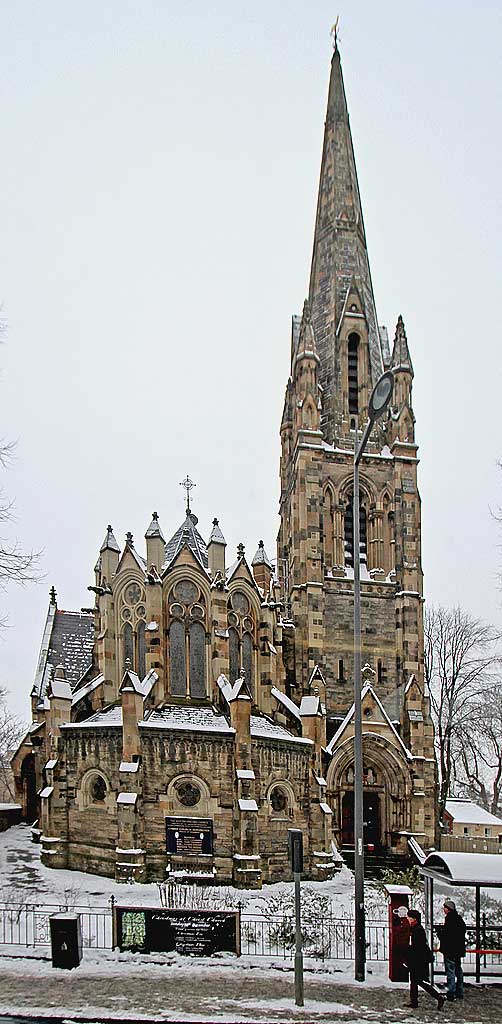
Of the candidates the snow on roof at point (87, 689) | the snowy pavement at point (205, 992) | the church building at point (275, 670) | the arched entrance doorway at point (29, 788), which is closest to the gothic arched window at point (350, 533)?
the church building at point (275, 670)

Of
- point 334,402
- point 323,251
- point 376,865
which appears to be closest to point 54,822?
point 376,865

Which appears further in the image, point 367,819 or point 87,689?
point 367,819

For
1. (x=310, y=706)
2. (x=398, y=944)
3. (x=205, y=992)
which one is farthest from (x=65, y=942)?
(x=310, y=706)

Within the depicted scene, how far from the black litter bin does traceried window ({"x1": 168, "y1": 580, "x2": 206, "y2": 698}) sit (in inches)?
747

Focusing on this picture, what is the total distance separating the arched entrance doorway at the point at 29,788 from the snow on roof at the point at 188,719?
11.1 meters

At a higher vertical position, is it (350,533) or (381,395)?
(381,395)

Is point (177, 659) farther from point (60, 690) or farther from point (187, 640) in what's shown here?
point (60, 690)

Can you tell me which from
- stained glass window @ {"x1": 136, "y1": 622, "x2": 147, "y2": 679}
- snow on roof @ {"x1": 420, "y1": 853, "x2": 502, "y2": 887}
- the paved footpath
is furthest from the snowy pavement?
stained glass window @ {"x1": 136, "y1": 622, "x2": 147, "y2": 679}

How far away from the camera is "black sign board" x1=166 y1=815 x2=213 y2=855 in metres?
31.0

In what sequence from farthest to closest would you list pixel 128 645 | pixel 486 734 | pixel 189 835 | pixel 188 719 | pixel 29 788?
pixel 486 734 < pixel 29 788 < pixel 128 645 < pixel 188 719 < pixel 189 835

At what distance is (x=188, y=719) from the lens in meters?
33.3

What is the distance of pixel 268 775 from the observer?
110 feet

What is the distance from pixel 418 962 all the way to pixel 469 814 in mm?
36046

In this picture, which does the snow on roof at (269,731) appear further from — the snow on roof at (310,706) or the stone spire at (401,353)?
the stone spire at (401,353)
